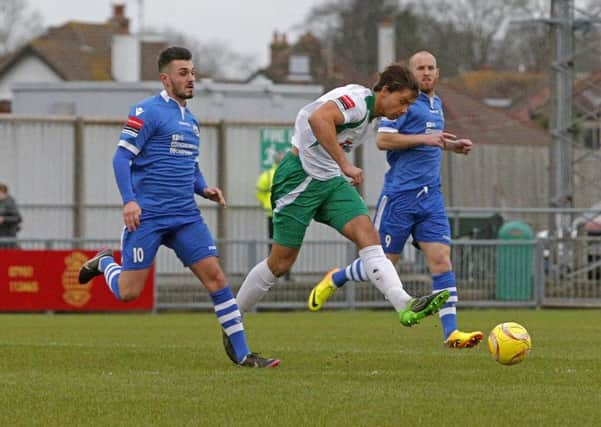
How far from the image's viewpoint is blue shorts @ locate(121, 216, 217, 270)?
10.8 metres

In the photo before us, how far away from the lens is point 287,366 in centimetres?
1077

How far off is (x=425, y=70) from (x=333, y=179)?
6.45ft

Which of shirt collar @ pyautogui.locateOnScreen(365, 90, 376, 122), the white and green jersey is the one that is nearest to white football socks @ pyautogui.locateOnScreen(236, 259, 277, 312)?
the white and green jersey

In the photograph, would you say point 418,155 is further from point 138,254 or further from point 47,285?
point 47,285

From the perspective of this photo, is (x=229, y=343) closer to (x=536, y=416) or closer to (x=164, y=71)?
(x=164, y=71)

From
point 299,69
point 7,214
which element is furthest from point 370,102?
point 299,69

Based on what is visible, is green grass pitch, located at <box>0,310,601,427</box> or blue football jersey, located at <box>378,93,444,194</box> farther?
blue football jersey, located at <box>378,93,444,194</box>

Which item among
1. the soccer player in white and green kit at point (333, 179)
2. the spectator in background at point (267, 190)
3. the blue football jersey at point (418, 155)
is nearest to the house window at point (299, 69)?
the spectator in background at point (267, 190)

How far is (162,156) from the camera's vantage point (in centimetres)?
1075

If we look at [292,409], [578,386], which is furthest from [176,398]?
[578,386]

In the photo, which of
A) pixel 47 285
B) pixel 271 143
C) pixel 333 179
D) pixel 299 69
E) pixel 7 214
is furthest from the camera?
pixel 299 69

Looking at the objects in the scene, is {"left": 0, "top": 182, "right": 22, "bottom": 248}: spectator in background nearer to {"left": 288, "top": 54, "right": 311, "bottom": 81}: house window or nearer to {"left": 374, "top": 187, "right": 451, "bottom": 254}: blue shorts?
{"left": 374, "top": 187, "right": 451, "bottom": 254}: blue shorts

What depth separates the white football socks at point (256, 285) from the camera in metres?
11.5

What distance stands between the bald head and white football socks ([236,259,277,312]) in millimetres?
2267
